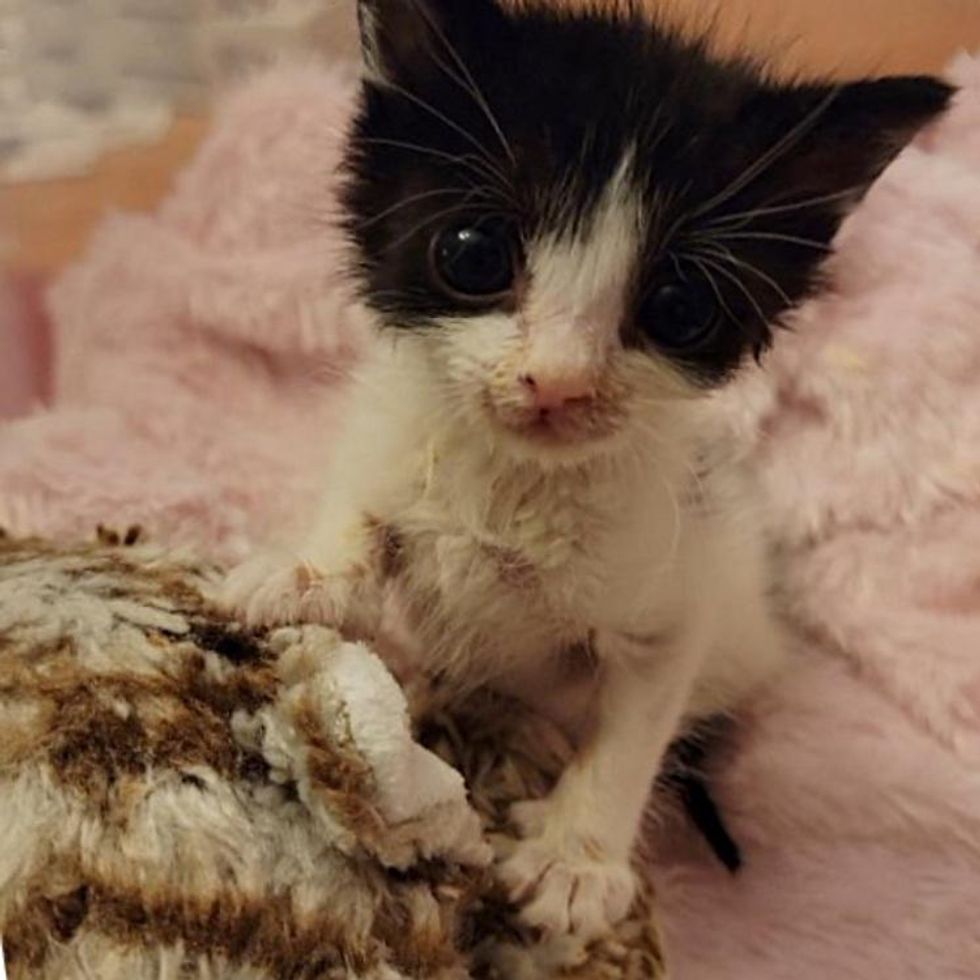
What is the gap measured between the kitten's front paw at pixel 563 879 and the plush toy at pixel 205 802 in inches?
3.4

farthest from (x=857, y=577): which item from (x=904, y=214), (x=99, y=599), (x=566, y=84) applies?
(x=99, y=599)

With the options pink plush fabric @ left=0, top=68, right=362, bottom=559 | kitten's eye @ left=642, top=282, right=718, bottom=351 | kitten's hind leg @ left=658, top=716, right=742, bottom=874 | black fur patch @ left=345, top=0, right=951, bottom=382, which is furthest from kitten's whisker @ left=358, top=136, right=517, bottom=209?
kitten's hind leg @ left=658, top=716, right=742, bottom=874

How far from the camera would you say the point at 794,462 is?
66.6 inches

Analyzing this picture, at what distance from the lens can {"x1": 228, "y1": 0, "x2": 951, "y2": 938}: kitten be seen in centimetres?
104

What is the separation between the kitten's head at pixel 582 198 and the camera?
40.4 inches

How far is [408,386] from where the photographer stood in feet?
4.07

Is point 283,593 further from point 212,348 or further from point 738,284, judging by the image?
point 212,348

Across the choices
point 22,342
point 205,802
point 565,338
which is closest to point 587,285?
point 565,338

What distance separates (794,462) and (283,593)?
73 centimetres

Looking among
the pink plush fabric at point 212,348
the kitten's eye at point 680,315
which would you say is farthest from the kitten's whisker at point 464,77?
the pink plush fabric at point 212,348

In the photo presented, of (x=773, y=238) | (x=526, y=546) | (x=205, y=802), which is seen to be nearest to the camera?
(x=205, y=802)

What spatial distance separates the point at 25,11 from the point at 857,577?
1053 mm

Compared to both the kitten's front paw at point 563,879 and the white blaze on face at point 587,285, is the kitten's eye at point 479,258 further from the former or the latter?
the kitten's front paw at point 563,879

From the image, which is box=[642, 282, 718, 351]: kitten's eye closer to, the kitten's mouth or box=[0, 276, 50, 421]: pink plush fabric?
the kitten's mouth
